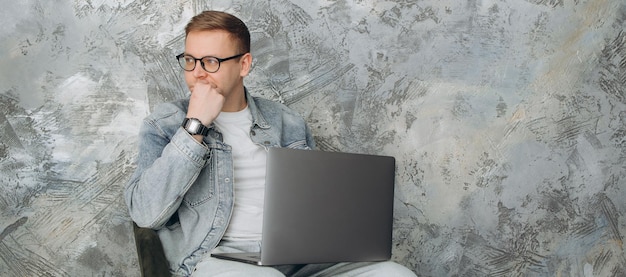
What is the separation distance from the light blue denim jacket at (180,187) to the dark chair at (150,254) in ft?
0.14

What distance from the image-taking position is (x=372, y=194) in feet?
6.37

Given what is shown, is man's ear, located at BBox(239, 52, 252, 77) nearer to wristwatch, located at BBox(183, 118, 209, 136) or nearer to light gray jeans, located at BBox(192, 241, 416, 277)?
wristwatch, located at BBox(183, 118, 209, 136)

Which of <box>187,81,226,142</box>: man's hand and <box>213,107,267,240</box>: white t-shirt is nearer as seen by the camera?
<box>187,81,226,142</box>: man's hand

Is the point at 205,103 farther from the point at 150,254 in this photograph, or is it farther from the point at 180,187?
the point at 150,254

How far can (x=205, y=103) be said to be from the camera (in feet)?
6.48

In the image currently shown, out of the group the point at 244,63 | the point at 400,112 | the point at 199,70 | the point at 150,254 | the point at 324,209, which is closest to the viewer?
the point at 324,209

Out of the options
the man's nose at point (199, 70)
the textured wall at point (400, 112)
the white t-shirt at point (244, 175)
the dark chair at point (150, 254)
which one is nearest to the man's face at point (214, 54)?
the man's nose at point (199, 70)

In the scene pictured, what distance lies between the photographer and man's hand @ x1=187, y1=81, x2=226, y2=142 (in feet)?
6.43

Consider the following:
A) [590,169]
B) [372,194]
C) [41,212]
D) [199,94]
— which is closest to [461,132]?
[590,169]

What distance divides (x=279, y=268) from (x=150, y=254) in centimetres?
33

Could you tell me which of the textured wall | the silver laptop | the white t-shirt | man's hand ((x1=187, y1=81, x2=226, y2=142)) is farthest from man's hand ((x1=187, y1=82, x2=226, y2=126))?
the textured wall

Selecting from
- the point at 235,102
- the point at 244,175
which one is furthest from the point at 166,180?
the point at 235,102

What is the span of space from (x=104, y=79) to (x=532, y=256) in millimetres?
1724

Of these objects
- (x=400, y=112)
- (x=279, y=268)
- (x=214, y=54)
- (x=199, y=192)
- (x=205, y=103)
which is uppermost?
(x=214, y=54)
